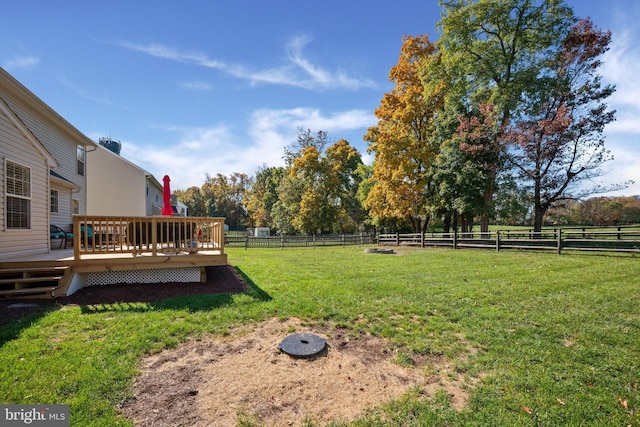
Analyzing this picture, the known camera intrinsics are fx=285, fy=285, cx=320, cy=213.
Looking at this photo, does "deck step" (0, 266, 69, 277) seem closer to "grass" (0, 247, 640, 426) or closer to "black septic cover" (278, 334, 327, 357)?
"grass" (0, 247, 640, 426)

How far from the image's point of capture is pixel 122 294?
574 cm

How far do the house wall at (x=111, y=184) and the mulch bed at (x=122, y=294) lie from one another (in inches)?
514

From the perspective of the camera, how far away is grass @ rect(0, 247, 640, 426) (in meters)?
2.53

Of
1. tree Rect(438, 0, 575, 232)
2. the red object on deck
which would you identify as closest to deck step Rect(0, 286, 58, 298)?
the red object on deck

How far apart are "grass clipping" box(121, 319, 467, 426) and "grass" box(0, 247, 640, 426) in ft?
0.51

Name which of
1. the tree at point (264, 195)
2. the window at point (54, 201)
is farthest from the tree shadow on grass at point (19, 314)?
the tree at point (264, 195)

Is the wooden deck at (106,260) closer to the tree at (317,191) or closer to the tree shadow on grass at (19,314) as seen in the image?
the tree shadow on grass at (19,314)

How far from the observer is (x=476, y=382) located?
9.71 ft

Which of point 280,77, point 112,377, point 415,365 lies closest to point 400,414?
point 415,365

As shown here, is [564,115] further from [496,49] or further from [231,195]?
[231,195]

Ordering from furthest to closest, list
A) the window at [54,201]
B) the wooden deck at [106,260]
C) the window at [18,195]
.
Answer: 1. the window at [54,201]
2. the window at [18,195]
3. the wooden deck at [106,260]

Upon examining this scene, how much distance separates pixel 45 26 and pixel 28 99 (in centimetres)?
227

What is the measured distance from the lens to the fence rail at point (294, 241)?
20.9 metres

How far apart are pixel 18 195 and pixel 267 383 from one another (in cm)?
798
